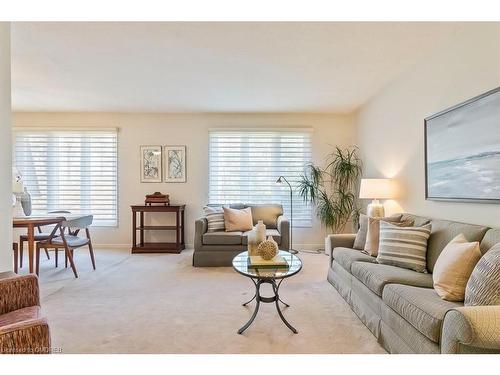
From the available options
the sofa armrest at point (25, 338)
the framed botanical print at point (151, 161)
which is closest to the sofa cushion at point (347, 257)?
the sofa armrest at point (25, 338)

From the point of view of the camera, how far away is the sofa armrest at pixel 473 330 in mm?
1237

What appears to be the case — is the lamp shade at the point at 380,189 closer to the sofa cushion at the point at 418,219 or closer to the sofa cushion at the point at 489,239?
the sofa cushion at the point at 418,219

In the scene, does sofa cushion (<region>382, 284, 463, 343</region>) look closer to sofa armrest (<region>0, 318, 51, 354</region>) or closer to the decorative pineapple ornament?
the decorative pineapple ornament

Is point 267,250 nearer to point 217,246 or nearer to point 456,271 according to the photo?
point 456,271

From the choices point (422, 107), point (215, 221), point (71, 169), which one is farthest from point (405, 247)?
point (71, 169)

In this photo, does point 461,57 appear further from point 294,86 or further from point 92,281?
point 92,281

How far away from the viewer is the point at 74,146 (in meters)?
5.34

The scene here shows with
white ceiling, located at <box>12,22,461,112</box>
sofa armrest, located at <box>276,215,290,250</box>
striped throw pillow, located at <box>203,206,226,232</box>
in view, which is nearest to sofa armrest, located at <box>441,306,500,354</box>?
white ceiling, located at <box>12,22,461,112</box>

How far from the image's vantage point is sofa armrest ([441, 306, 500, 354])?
1.24 metres

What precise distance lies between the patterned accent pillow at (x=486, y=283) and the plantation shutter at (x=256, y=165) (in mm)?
3755

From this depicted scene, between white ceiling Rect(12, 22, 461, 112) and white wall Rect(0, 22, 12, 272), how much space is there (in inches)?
11.1

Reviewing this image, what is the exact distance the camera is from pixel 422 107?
3.07m
